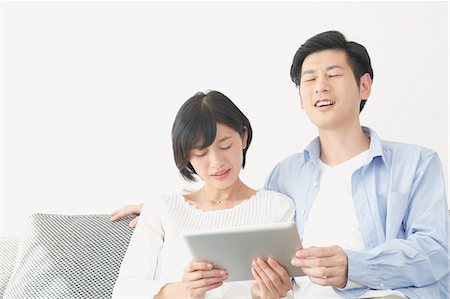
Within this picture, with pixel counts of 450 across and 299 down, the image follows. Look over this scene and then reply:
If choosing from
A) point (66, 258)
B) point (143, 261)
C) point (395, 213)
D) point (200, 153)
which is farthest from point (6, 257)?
point (395, 213)

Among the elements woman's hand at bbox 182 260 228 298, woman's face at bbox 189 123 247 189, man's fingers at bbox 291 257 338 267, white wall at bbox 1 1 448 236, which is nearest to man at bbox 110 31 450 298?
man's fingers at bbox 291 257 338 267

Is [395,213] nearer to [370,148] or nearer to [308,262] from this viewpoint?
[370,148]

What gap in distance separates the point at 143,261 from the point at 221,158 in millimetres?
373

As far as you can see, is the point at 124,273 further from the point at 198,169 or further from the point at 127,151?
the point at 127,151

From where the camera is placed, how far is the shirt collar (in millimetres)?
2127

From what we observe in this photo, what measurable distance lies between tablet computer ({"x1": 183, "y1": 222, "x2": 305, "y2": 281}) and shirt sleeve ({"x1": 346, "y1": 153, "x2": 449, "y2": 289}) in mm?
193

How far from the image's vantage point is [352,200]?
6.97 feet

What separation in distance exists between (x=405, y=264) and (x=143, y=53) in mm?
1666

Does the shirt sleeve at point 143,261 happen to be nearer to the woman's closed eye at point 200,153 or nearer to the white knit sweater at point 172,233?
the white knit sweater at point 172,233

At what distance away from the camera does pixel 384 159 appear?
83.6 inches

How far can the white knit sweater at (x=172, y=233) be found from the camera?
2014mm

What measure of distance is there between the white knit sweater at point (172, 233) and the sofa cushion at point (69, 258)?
0.17 meters

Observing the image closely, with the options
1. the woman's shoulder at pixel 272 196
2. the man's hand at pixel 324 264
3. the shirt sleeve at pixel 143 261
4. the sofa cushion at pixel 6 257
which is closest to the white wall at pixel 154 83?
the sofa cushion at pixel 6 257

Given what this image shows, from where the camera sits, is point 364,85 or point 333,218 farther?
point 364,85
